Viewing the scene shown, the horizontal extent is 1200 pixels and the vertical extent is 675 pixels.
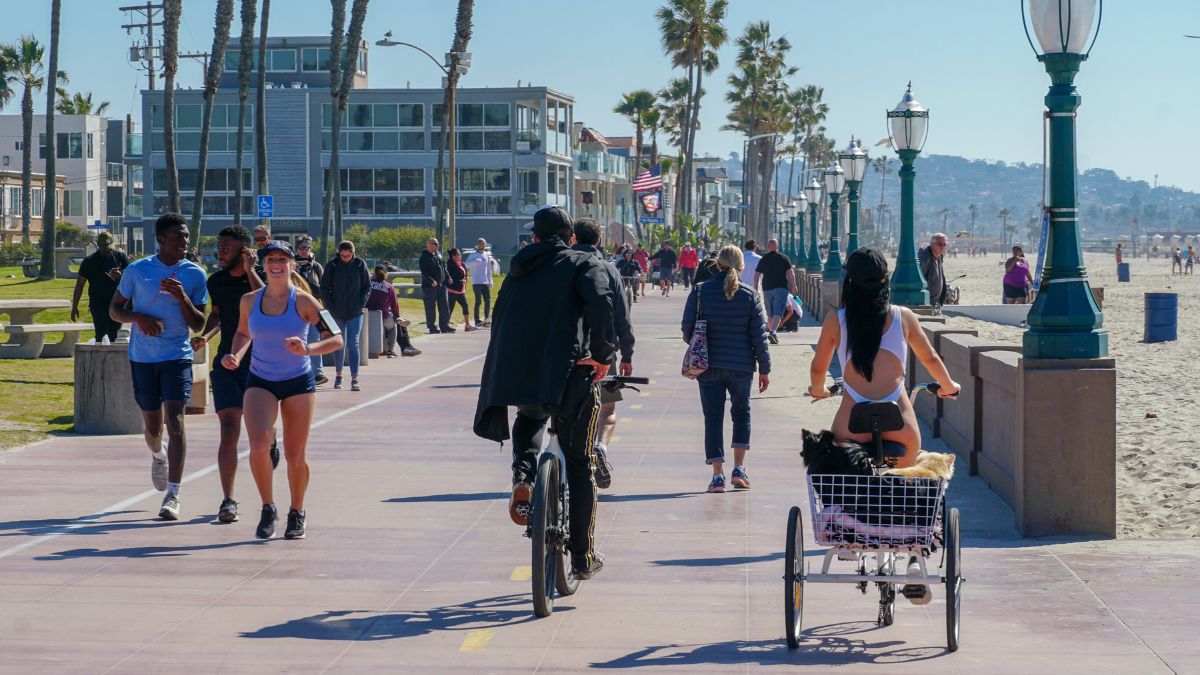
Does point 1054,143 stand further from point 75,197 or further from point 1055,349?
point 75,197

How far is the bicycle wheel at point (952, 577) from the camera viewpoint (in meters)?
6.54

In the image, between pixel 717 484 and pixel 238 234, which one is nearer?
pixel 238 234

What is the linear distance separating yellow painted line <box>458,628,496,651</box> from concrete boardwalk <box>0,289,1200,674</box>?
0.06ft

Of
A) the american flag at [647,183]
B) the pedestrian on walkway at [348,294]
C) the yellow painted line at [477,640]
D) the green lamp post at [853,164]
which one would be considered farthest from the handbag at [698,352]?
the american flag at [647,183]

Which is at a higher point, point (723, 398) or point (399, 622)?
point (723, 398)

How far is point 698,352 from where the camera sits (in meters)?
11.6

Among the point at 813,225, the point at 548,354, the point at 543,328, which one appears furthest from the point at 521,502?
the point at 813,225

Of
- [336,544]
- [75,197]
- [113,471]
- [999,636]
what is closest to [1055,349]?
[999,636]

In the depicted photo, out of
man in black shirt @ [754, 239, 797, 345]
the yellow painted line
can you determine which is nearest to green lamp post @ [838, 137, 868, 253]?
man in black shirt @ [754, 239, 797, 345]

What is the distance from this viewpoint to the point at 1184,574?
8.34 meters

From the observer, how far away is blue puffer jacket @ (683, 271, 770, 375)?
11656mm

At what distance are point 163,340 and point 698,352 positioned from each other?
12.2 feet

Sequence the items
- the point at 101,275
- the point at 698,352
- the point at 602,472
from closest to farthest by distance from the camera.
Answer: the point at 602,472 → the point at 698,352 → the point at 101,275

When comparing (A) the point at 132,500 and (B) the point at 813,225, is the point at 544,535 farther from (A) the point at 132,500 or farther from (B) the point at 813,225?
(B) the point at 813,225
